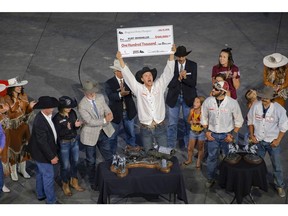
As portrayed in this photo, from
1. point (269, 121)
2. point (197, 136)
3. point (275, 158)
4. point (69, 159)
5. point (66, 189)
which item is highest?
point (269, 121)

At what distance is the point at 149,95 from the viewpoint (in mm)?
13516

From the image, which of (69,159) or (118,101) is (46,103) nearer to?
(69,159)

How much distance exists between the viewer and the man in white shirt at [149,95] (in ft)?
44.3

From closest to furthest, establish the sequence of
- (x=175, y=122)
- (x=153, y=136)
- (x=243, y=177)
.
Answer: (x=243, y=177) < (x=153, y=136) < (x=175, y=122)

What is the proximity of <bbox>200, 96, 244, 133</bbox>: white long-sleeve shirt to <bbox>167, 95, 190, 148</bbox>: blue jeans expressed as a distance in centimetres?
130

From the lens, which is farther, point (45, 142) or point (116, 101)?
point (116, 101)

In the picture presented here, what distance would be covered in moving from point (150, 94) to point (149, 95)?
0.08ft

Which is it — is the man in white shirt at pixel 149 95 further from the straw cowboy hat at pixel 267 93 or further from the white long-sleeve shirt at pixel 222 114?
the straw cowboy hat at pixel 267 93

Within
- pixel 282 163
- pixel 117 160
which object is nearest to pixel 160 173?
pixel 117 160

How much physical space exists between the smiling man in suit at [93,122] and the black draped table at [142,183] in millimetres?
756

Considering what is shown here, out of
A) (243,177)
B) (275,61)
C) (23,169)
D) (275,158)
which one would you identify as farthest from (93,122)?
(275,61)

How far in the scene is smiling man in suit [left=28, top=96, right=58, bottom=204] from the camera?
12.7m

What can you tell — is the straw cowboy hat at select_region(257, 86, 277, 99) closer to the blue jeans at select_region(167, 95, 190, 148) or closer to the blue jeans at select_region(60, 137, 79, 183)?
the blue jeans at select_region(167, 95, 190, 148)

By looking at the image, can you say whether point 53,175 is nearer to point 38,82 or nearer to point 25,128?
point 25,128
